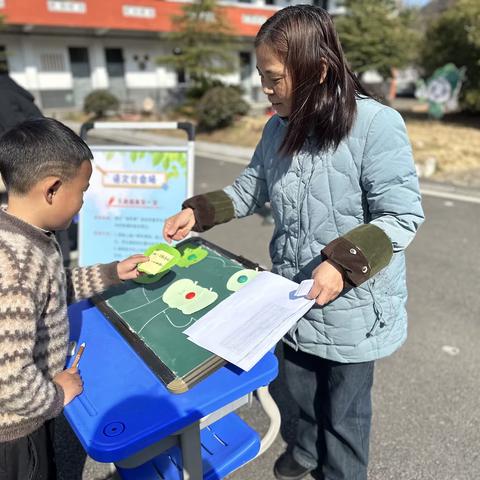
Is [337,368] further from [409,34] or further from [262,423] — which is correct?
[409,34]

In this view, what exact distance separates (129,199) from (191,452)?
6.08ft

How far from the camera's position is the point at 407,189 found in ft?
4.05

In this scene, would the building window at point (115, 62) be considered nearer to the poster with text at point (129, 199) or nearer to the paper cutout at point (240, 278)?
the poster with text at point (129, 199)

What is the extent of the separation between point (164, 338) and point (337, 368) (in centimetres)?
63

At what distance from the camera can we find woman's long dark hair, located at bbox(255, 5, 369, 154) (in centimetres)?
123

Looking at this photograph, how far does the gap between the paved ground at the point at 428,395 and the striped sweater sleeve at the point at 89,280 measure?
38.6 inches

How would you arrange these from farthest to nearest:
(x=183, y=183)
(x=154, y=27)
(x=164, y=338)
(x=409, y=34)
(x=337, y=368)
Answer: (x=154, y=27)
(x=409, y=34)
(x=183, y=183)
(x=337, y=368)
(x=164, y=338)

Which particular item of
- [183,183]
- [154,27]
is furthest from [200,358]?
[154,27]

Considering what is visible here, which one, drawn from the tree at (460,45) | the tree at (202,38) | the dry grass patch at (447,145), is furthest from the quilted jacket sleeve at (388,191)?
the tree at (202,38)

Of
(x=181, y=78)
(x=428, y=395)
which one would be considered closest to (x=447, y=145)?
(x=428, y=395)

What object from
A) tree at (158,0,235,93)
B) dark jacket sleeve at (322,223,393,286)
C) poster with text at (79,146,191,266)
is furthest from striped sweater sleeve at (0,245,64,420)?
tree at (158,0,235,93)

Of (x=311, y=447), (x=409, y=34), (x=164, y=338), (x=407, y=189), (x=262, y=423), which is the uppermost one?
(x=409, y=34)

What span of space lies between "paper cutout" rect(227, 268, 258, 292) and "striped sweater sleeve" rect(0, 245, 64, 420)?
625 millimetres

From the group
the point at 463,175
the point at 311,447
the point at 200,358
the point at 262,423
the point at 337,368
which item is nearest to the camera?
the point at 200,358
